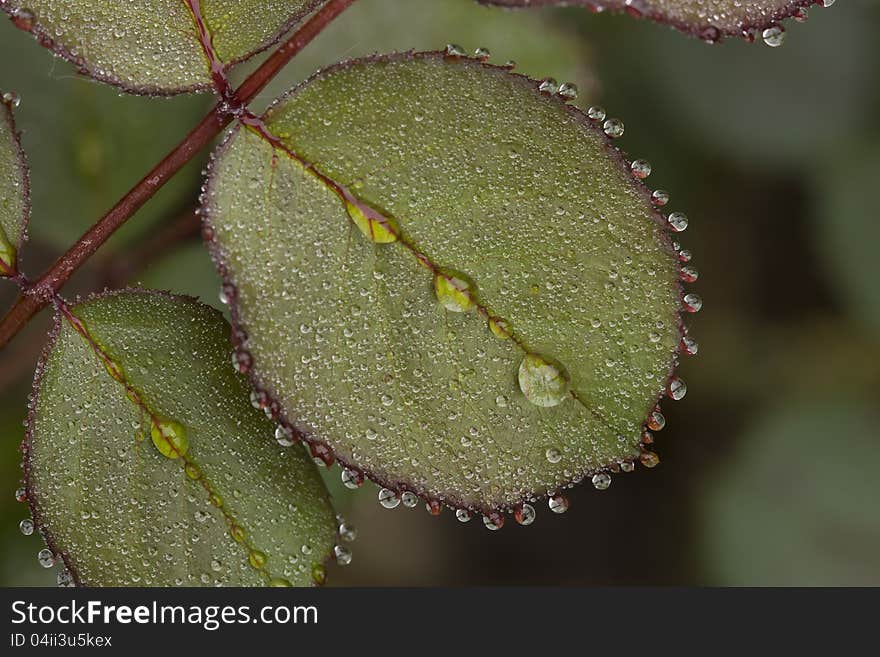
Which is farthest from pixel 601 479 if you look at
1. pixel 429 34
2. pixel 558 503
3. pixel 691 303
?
pixel 429 34

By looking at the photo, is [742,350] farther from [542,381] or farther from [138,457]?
[138,457]

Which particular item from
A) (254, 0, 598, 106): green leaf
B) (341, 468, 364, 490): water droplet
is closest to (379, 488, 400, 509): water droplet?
(341, 468, 364, 490): water droplet

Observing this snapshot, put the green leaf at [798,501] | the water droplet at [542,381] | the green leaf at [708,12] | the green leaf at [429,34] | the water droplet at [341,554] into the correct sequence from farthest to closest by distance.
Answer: the green leaf at [798,501], the green leaf at [429,34], the water droplet at [341,554], the water droplet at [542,381], the green leaf at [708,12]

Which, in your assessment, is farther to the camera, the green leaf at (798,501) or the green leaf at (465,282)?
the green leaf at (798,501)

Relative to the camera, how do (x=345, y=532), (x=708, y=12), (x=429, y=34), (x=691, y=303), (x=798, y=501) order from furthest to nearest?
(x=798, y=501) < (x=429, y=34) < (x=345, y=532) < (x=691, y=303) < (x=708, y=12)

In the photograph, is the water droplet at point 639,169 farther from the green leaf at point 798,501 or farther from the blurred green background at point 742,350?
the green leaf at point 798,501

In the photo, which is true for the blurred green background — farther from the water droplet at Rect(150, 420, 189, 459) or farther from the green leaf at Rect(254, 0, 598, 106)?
the water droplet at Rect(150, 420, 189, 459)

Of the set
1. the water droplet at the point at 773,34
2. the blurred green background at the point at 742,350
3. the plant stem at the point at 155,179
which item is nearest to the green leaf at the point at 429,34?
Answer: the blurred green background at the point at 742,350
